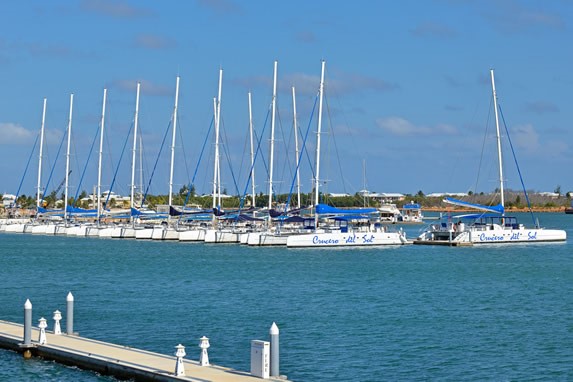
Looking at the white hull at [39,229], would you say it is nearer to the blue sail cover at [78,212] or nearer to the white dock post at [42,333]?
the blue sail cover at [78,212]

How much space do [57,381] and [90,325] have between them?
34.3 ft

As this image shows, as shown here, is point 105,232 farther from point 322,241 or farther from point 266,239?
point 322,241

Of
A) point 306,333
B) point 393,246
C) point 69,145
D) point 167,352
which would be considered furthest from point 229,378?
point 69,145

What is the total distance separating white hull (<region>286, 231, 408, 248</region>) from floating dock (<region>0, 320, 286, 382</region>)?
51161mm

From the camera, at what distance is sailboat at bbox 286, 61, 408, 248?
83750 millimetres

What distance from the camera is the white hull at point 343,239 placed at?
83.3m

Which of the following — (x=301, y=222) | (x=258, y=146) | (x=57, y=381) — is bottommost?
(x=57, y=381)

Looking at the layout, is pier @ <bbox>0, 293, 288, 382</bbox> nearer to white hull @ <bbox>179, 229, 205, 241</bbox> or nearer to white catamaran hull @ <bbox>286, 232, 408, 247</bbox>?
white catamaran hull @ <bbox>286, 232, 408, 247</bbox>

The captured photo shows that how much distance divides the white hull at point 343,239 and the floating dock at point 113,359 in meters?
51.2

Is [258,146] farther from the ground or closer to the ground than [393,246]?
farther from the ground

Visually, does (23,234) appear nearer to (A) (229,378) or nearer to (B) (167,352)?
(B) (167,352)

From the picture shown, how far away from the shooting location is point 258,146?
4136 inches

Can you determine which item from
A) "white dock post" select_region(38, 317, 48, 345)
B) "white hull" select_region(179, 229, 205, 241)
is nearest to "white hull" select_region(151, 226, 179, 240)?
"white hull" select_region(179, 229, 205, 241)

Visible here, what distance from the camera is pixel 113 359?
27.6 meters
